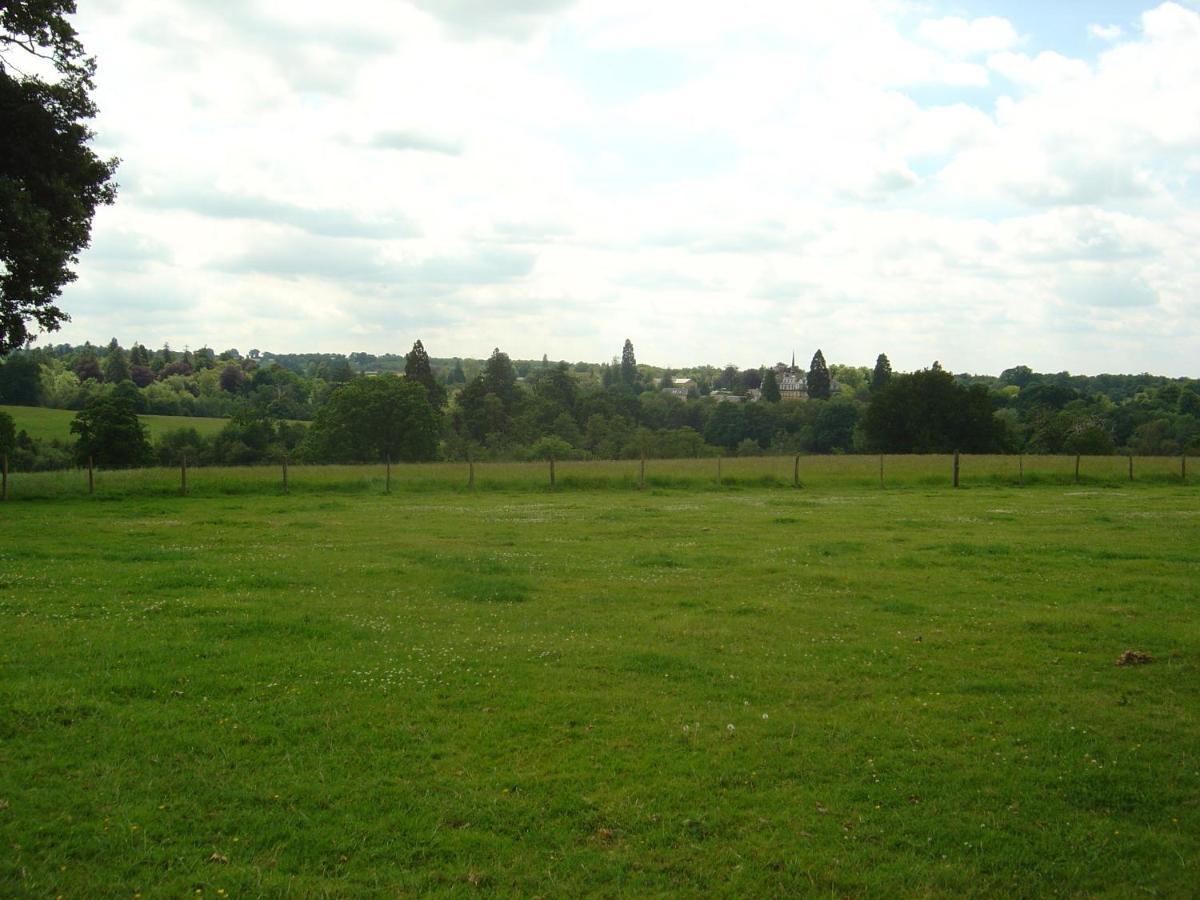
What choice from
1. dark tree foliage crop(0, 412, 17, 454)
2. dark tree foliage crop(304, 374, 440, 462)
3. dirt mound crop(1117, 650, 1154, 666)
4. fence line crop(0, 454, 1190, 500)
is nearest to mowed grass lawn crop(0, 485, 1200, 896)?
dirt mound crop(1117, 650, 1154, 666)

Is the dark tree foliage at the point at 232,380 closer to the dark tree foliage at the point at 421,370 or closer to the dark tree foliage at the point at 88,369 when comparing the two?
the dark tree foliage at the point at 88,369

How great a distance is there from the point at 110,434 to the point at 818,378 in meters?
127

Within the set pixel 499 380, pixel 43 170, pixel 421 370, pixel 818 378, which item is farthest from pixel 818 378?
pixel 43 170

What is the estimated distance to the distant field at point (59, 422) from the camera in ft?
245

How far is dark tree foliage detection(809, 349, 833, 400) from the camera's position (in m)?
156

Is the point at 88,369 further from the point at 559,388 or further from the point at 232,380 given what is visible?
the point at 559,388

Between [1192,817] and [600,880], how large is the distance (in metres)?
4.68

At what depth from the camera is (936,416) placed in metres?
72.4

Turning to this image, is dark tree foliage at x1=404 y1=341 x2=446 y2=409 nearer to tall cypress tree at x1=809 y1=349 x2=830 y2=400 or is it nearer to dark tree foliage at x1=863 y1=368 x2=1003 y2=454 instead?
dark tree foliage at x1=863 y1=368 x2=1003 y2=454

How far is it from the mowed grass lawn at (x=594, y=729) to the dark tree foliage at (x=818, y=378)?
142m

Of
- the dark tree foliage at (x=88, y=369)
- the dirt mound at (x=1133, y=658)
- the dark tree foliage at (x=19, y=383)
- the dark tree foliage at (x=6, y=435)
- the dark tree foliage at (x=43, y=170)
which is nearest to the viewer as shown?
the dirt mound at (x=1133, y=658)

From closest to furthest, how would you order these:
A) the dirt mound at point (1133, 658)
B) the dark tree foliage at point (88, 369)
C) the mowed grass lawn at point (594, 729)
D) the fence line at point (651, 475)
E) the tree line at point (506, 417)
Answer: the mowed grass lawn at point (594, 729)
the dirt mound at point (1133, 658)
the fence line at point (651, 475)
the tree line at point (506, 417)
the dark tree foliage at point (88, 369)

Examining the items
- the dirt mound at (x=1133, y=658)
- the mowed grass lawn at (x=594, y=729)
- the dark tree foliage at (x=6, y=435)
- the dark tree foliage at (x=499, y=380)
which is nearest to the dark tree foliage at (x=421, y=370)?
the dark tree foliage at (x=499, y=380)

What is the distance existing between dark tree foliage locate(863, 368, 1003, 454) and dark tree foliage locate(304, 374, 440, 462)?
40234mm
